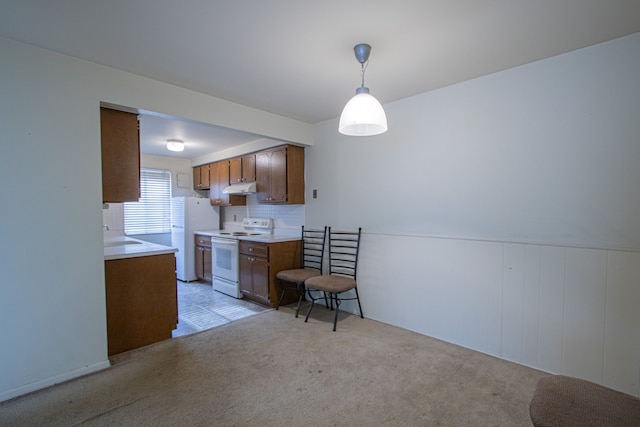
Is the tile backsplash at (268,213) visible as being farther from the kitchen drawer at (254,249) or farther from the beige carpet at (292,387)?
the beige carpet at (292,387)

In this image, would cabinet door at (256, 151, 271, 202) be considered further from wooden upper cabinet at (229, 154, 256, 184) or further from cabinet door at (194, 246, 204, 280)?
cabinet door at (194, 246, 204, 280)

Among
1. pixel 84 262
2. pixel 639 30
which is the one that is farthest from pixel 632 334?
pixel 84 262

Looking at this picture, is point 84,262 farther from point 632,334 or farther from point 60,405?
point 632,334

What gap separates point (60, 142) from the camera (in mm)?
2178

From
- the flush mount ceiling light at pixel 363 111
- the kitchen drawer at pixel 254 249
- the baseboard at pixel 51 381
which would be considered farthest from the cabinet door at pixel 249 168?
the baseboard at pixel 51 381

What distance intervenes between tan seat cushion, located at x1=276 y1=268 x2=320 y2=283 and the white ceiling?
82.1 inches

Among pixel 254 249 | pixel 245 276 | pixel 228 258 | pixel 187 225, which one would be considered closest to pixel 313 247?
pixel 254 249

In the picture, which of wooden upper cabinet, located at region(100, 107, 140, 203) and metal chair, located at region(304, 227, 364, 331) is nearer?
wooden upper cabinet, located at region(100, 107, 140, 203)

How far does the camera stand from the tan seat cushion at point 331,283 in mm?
3047

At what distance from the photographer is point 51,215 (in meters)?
2.14

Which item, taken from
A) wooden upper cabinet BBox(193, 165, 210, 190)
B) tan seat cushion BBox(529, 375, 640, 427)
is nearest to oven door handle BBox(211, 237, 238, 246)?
wooden upper cabinet BBox(193, 165, 210, 190)

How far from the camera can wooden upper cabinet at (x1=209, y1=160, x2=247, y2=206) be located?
5184 mm

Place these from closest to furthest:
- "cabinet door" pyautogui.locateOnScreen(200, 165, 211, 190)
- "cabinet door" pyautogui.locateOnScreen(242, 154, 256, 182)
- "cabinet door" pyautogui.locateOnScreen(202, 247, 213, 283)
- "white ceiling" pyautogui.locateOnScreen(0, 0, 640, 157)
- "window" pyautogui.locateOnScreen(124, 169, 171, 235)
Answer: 1. "white ceiling" pyautogui.locateOnScreen(0, 0, 640, 157)
2. "cabinet door" pyautogui.locateOnScreen(242, 154, 256, 182)
3. "cabinet door" pyautogui.locateOnScreen(202, 247, 213, 283)
4. "window" pyautogui.locateOnScreen(124, 169, 171, 235)
5. "cabinet door" pyautogui.locateOnScreen(200, 165, 211, 190)

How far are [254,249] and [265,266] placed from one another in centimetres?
32
